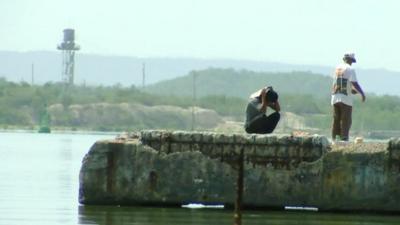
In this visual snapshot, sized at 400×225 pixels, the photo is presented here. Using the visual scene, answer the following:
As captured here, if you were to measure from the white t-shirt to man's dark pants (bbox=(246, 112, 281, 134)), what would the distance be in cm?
99

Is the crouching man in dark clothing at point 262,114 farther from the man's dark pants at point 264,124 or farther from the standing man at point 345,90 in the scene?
the standing man at point 345,90

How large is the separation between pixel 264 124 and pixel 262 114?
15 centimetres

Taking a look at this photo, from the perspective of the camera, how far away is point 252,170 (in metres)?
20.2

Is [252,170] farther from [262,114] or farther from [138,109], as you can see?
[138,109]

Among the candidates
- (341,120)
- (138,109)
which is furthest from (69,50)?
(341,120)

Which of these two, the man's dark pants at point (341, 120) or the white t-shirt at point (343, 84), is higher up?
the white t-shirt at point (343, 84)

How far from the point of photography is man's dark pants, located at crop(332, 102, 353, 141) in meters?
21.8

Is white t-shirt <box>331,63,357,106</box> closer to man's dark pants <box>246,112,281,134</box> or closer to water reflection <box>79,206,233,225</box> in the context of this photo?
man's dark pants <box>246,112,281,134</box>

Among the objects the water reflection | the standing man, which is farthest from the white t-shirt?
the water reflection

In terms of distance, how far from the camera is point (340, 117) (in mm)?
22000

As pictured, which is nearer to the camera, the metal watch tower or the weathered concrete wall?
the weathered concrete wall

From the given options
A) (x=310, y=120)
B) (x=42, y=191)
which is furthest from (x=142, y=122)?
(x=42, y=191)

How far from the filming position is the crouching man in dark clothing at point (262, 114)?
842 inches

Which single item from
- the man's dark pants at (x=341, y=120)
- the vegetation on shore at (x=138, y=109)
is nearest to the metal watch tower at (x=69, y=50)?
the vegetation on shore at (x=138, y=109)
